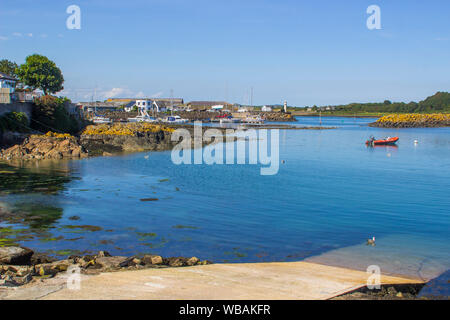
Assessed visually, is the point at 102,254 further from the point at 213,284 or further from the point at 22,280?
the point at 213,284

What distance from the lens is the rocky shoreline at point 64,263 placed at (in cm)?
1184

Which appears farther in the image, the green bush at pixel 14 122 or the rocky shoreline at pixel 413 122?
the rocky shoreline at pixel 413 122

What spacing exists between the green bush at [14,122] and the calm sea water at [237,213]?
991 centimetres

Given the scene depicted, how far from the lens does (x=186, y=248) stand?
1566 cm

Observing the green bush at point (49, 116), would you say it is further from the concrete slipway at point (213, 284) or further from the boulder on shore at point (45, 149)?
the concrete slipway at point (213, 284)

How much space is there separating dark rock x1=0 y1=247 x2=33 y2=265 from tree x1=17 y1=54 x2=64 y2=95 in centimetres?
5889

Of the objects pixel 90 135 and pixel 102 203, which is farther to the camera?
pixel 90 135

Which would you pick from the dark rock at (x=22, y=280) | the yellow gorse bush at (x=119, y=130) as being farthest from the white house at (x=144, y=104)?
the dark rock at (x=22, y=280)

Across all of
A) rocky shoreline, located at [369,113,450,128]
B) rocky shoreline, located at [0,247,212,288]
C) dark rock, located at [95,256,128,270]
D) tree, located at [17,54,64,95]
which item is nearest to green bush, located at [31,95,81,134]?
tree, located at [17,54,64,95]

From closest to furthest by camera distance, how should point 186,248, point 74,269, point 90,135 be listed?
point 74,269
point 186,248
point 90,135

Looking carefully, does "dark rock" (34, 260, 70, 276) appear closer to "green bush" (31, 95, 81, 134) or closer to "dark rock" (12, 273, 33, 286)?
"dark rock" (12, 273, 33, 286)
